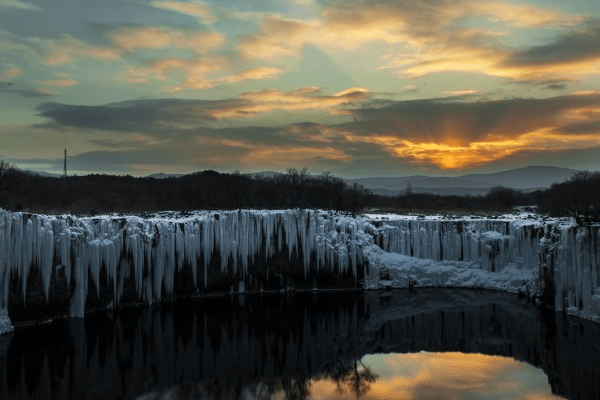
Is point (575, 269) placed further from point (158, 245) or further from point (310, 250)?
point (158, 245)

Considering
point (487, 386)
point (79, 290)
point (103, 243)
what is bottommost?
point (487, 386)

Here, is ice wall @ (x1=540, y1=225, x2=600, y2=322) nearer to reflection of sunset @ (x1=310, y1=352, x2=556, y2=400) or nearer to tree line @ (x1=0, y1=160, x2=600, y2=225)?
reflection of sunset @ (x1=310, y1=352, x2=556, y2=400)

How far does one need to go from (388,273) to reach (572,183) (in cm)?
3971

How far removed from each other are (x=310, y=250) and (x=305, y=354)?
1319 centimetres

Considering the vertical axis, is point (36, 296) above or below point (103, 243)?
below

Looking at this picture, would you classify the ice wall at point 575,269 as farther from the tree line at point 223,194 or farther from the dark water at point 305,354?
the tree line at point 223,194

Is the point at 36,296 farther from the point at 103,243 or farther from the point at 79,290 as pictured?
the point at 103,243

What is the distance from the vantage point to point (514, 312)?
93.4 ft

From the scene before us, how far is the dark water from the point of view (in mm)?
17625

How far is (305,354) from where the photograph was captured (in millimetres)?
21688

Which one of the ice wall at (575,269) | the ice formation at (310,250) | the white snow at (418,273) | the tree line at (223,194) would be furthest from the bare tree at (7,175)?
the ice wall at (575,269)

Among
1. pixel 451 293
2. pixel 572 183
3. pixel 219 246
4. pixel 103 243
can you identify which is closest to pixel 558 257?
pixel 451 293

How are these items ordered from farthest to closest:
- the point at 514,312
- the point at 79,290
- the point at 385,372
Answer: the point at 514,312 → the point at 79,290 → the point at 385,372

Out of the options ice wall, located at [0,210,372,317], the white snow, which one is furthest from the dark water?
the white snow
